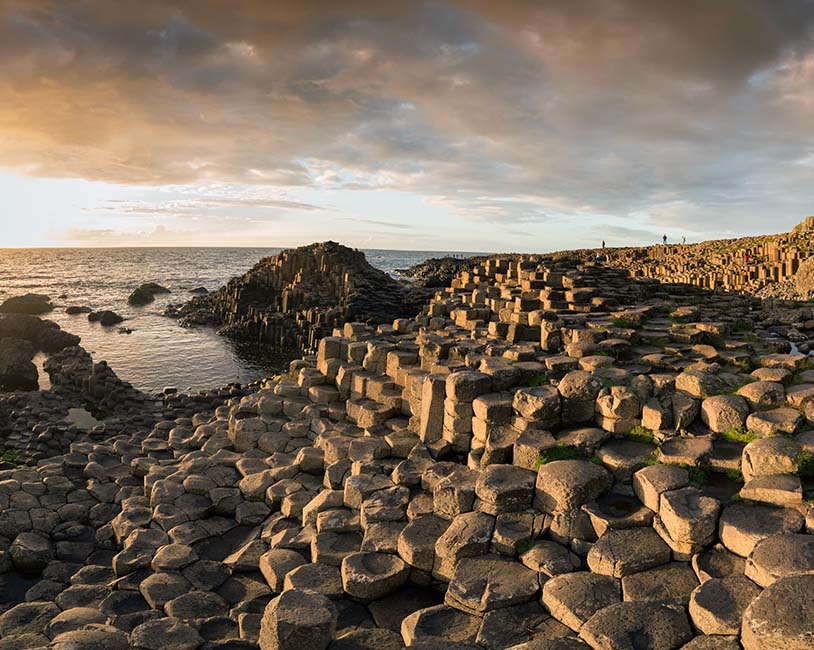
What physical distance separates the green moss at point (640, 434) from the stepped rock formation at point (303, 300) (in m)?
21.3

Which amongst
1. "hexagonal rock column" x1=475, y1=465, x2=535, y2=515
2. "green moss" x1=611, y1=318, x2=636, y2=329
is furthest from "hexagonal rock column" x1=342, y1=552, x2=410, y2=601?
"green moss" x1=611, y1=318, x2=636, y2=329

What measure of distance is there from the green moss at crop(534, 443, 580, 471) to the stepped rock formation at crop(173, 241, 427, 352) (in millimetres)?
20984

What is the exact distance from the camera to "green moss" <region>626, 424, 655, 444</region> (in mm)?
7602

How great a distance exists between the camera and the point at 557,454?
758 centimetres

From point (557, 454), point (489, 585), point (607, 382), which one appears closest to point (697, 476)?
point (557, 454)

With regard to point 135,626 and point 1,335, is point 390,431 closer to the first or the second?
point 135,626

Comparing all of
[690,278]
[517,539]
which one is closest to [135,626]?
[517,539]

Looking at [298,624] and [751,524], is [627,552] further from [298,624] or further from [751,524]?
[298,624]

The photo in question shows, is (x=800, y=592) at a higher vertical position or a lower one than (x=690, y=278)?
lower

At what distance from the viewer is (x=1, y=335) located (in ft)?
97.8

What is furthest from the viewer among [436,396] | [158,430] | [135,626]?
[158,430]

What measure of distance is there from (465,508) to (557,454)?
1551 mm

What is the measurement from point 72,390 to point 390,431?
53.0 ft

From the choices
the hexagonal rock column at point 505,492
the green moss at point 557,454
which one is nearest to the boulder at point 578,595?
the hexagonal rock column at point 505,492
